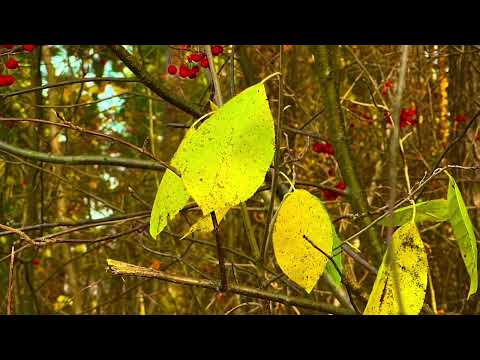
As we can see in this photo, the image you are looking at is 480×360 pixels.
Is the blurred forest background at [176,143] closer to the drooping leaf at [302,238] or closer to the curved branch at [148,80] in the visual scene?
the curved branch at [148,80]

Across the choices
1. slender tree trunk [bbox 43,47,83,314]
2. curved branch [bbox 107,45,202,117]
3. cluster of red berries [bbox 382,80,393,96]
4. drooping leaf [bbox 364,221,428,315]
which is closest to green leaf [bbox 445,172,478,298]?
drooping leaf [bbox 364,221,428,315]

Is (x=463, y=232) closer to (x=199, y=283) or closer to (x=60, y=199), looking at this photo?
(x=199, y=283)

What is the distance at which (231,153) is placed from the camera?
0.31 m

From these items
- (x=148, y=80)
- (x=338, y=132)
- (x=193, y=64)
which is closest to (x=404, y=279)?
(x=148, y=80)

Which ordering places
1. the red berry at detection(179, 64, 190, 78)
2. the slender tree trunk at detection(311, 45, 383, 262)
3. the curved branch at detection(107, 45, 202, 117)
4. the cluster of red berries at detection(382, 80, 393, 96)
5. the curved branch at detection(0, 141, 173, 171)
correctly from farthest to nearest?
1. the cluster of red berries at detection(382, 80, 393, 96)
2. the red berry at detection(179, 64, 190, 78)
3. the slender tree trunk at detection(311, 45, 383, 262)
4. the curved branch at detection(0, 141, 173, 171)
5. the curved branch at detection(107, 45, 202, 117)

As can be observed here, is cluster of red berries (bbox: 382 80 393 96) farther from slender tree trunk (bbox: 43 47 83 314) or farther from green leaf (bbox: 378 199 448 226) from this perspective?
green leaf (bbox: 378 199 448 226)

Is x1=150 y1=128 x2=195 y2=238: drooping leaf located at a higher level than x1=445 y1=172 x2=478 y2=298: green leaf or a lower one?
higher

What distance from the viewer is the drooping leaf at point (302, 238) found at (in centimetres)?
37

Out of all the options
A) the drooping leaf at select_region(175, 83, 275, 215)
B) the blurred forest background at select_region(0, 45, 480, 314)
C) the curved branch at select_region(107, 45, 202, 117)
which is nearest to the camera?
the drooping leaf at select_region(175, 83, 275, 215)

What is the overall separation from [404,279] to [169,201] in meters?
0.12

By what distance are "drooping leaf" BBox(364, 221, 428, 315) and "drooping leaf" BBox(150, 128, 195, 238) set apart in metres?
0.10

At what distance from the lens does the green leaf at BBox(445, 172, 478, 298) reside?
36cm
